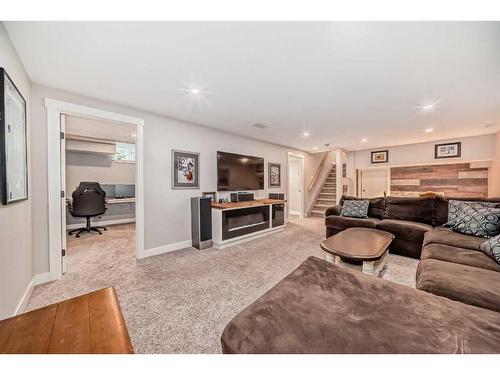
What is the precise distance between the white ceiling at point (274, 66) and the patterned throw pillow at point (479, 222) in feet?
4.83

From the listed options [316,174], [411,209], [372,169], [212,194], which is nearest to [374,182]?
[372,169]

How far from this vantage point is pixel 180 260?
289cm

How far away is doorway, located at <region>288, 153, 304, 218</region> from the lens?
650 centimetres

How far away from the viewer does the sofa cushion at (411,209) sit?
3.20 m

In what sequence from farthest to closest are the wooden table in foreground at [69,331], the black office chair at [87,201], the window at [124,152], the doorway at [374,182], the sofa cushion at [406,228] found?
the doorway at [374,182] < the window at [124,152] < the black office chair at [87,201] < the sofa cushion at [406,228] < the wooden table in foreground at [69,331]

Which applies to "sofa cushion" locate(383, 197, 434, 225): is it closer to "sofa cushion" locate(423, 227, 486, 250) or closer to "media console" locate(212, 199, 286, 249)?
"sofa cushion" locate(423, 227, 486, 250)

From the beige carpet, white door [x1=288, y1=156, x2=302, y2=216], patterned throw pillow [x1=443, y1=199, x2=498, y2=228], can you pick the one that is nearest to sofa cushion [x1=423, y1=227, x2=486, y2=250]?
patterned throw pillow [x1=443, y1=199, x2=498, y2=228]

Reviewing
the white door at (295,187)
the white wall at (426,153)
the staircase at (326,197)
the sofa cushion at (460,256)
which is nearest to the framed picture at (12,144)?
the sofa cushion at (460,256)

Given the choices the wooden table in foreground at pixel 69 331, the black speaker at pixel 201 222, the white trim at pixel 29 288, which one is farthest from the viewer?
the black speaker at pixel 201 222

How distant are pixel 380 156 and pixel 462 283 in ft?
19.0

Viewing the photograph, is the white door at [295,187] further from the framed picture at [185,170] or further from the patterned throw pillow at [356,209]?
the framed picture at [185,170]

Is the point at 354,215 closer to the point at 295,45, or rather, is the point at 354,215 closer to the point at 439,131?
the point at 439,131

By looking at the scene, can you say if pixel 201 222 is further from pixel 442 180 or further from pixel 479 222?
pixel 442 180

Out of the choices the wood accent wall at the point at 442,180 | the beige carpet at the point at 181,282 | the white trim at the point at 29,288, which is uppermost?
the wood accent wall at the point at 442,180
